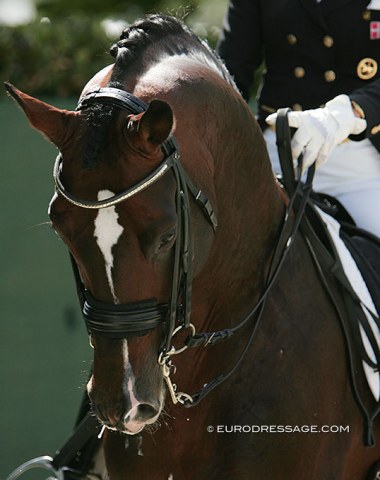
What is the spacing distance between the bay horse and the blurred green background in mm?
2769

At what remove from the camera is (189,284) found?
2.71 m

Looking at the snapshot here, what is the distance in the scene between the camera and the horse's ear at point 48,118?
8.56ft

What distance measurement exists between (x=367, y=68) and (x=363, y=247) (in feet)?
2.13

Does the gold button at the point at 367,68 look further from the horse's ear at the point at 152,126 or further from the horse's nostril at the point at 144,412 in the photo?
the horse's nostril at the point at 144,412

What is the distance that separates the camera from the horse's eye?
2.58 meters

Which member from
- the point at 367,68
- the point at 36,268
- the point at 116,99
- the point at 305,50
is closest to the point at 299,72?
the point at 305,50

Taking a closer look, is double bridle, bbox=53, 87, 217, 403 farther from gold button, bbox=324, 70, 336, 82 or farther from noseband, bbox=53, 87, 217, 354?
gold button, bbox=324, 70, 336, 82

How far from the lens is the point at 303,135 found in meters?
3.19

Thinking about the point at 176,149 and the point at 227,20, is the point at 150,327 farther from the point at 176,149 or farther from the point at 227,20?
the point at 227,20

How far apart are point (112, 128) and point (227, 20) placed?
1604mm

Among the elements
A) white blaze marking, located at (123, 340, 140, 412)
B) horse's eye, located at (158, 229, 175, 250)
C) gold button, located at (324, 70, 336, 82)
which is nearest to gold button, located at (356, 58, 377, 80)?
gold button, located at (324, 70, 336, 82)

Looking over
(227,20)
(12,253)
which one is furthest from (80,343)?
(227,20)

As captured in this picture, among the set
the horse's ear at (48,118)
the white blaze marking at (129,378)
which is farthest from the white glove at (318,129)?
the white blaze marking at (129,378)

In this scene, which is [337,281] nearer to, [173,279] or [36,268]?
[173,279]
